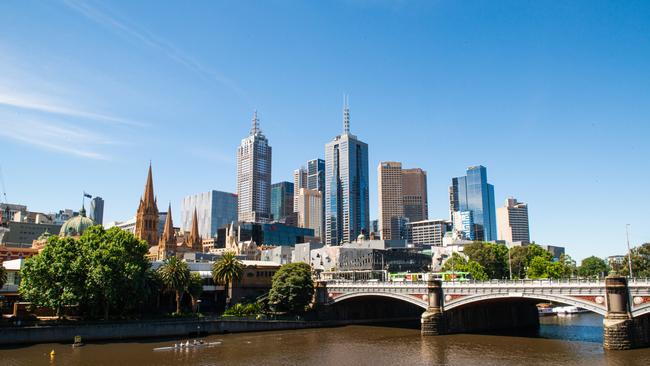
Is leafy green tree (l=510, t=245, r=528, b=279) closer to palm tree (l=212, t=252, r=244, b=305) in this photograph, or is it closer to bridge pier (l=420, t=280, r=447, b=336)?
bridge pier (l=420, t=280, r=447, b=336)

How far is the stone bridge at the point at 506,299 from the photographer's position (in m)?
70.6

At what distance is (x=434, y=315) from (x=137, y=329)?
49125mm

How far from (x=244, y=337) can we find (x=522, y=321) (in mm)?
54721

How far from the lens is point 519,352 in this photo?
73688 mm

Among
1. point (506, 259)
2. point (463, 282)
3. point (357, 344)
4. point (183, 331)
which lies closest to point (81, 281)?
point (183, 331)

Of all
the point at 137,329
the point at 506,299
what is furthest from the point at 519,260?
the point at 137,329

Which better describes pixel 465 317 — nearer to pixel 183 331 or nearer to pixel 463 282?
pixel 463 282

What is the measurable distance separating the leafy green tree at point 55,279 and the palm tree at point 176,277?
1699 centimetres

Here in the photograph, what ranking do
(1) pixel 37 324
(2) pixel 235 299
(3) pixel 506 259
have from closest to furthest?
(1) pixel 37 324 → (2) pixel 235 299 → (3) pixel 506 259

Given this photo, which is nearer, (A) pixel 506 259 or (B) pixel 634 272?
(B) pixel 634 272

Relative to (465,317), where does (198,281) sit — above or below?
above

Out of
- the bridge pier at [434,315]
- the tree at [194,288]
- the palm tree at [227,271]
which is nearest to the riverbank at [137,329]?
the tree at [194,288]

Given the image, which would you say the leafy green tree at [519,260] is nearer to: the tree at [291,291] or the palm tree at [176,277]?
the tree at [291,291]

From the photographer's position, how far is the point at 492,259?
158 m
